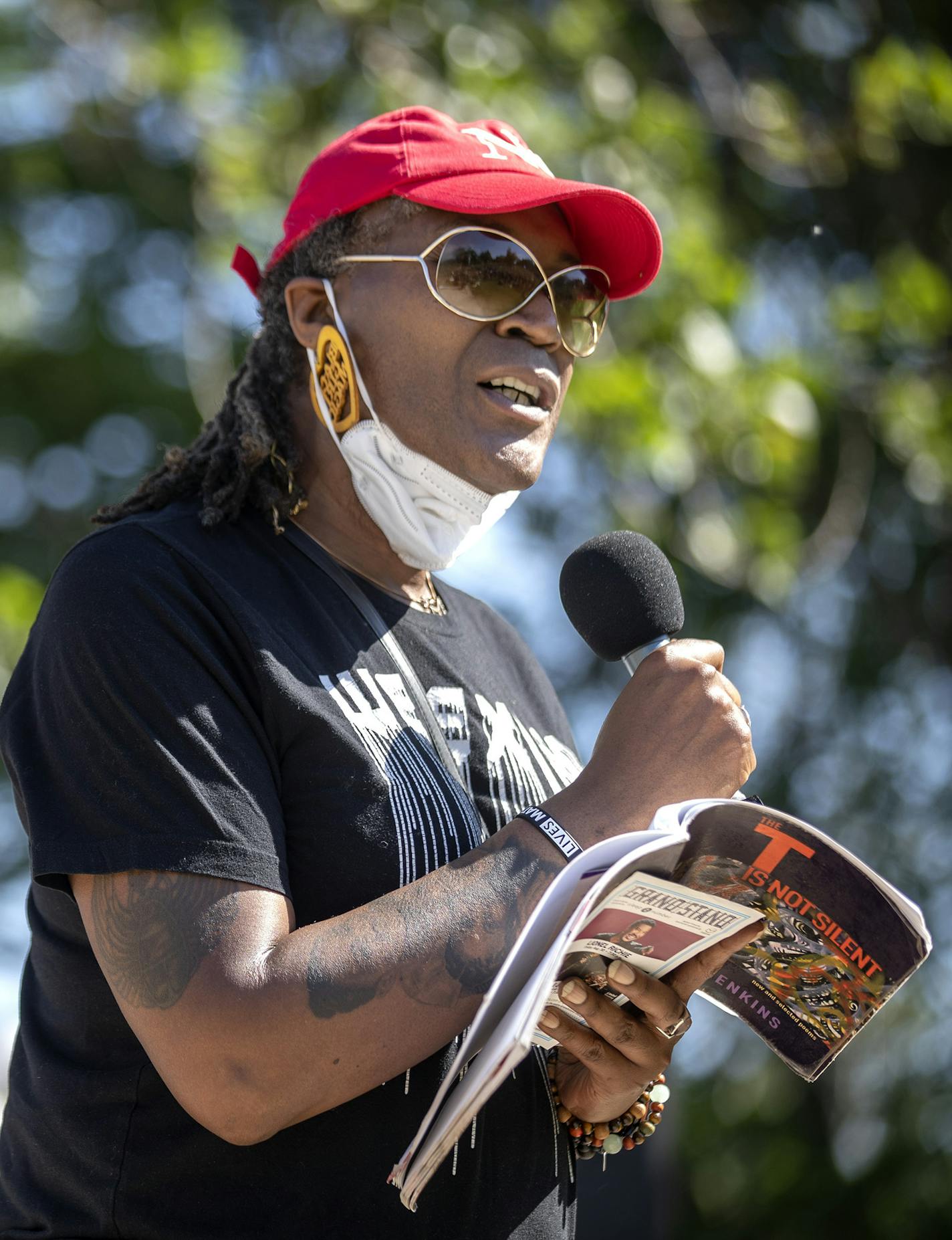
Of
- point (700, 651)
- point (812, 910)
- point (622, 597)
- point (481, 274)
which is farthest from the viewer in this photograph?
point (481, 274)

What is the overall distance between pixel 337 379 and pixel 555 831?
114 centimetres

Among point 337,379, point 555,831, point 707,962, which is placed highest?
point 337,379

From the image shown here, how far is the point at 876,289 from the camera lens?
724cm

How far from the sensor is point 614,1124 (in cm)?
243

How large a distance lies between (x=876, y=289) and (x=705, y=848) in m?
6.00

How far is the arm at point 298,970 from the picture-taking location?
1897mm

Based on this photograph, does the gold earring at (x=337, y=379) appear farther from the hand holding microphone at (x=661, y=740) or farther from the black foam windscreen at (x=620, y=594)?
the hand holding microphone at (x=661, y=740)

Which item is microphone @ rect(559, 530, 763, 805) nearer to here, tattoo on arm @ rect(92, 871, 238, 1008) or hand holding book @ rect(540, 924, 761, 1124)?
hand holding book @ rect(540, 924, 761, 1124)

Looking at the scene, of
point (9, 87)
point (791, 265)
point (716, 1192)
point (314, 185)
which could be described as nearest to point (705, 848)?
point (314, 185)

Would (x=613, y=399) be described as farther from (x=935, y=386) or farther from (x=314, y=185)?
(x=314, y=185)

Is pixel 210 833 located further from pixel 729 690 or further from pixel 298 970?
pixel 729 690

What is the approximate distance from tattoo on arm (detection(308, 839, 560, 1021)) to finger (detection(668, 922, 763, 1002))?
0.90ft

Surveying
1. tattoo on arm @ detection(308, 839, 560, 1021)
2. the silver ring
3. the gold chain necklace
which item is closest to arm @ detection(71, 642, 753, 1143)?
tattoo on arm @ detection(308, 839, 560, 1021)

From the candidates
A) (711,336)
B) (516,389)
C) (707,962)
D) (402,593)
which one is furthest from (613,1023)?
(711,336)
